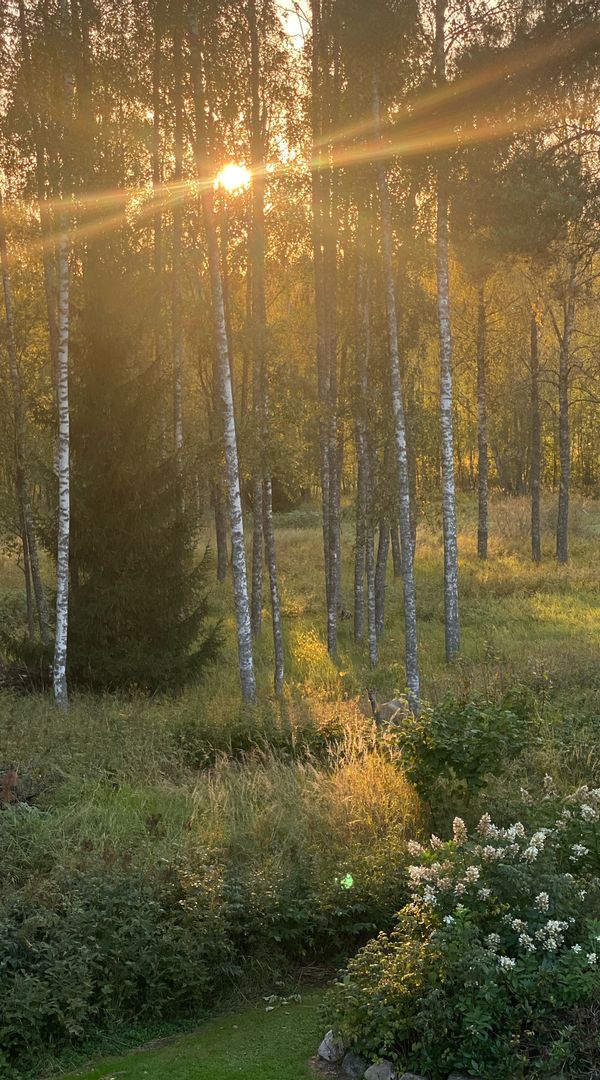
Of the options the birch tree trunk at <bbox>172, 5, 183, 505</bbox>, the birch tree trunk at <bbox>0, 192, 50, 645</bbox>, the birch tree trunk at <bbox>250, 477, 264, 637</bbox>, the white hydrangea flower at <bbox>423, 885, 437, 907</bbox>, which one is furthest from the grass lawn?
the birch tree trunk at <bbox>250, 477, 264, 637</bbox>

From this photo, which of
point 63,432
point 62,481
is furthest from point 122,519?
point 63,432

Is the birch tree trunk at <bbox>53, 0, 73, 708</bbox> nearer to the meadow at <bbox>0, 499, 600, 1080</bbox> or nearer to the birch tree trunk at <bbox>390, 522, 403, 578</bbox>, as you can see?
the meadow at <bbox>0, 499, 600, 1080</bbox>

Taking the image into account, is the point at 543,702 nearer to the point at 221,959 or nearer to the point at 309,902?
the point at 309,902

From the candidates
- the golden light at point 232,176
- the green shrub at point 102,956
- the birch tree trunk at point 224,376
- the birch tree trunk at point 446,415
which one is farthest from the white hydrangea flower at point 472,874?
the golden light at point 232,176

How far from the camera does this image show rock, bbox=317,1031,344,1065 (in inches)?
188

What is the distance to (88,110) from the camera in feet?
44.0

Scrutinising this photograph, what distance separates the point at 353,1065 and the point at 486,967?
3.45 feet

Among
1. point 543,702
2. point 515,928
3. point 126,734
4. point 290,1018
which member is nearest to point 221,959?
point 290,1018

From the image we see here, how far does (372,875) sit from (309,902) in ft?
1.81

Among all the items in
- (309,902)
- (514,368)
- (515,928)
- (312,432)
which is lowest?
(309,902)

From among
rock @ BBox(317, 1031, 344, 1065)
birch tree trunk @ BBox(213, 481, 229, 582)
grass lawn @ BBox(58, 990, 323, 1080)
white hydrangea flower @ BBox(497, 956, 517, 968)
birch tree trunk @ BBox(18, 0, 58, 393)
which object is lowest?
grass lawn @ BBox(58, 990, 323, 1080)

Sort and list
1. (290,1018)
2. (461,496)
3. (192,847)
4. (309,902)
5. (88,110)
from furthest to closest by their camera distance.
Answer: (461,496), (88,110), (192,847), (309,902), (290,1018)

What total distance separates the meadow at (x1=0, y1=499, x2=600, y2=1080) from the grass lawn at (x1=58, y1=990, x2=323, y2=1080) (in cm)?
15

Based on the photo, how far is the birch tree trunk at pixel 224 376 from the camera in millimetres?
12234
